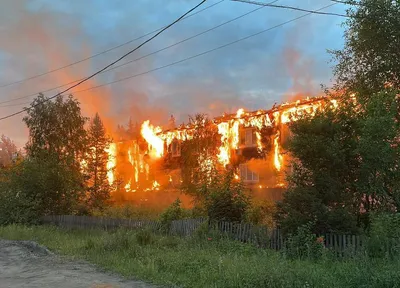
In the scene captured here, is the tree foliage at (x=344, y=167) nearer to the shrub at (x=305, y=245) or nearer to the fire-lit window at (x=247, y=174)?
the shrub at (x=305, y=245)

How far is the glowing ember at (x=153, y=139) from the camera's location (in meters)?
40.2

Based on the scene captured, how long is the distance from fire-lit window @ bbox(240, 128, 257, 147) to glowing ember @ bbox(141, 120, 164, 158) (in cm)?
1015

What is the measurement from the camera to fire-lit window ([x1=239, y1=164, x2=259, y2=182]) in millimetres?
31509

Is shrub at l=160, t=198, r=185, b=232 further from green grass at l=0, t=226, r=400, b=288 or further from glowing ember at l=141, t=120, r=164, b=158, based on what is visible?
glowing ember at l=141, t=120, r=164, b=158

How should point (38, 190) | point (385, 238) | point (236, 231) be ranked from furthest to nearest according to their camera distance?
point (38, 190) → point (236, 231) → point (385, 238)

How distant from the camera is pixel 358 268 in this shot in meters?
7.30

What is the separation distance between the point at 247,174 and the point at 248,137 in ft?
9.09

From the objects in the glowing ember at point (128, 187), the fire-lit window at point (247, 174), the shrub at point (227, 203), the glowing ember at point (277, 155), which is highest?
the glowing ember at point (277, 155)

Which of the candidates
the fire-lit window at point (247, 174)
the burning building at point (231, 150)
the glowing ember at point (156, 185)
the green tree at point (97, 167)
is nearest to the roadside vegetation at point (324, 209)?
the green tree at point (97, 167)

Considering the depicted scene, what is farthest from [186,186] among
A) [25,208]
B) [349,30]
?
[349,30]

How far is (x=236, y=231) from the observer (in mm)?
12438

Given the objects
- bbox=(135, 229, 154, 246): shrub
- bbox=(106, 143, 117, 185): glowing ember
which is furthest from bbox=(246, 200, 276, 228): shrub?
bbox=(106, 143, 117, 185): glowing ember

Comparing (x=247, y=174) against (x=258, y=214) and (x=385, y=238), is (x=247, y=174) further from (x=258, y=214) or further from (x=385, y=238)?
(x=385, y=238)

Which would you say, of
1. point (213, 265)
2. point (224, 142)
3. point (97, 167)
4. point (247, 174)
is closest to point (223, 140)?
point (224, 142)
